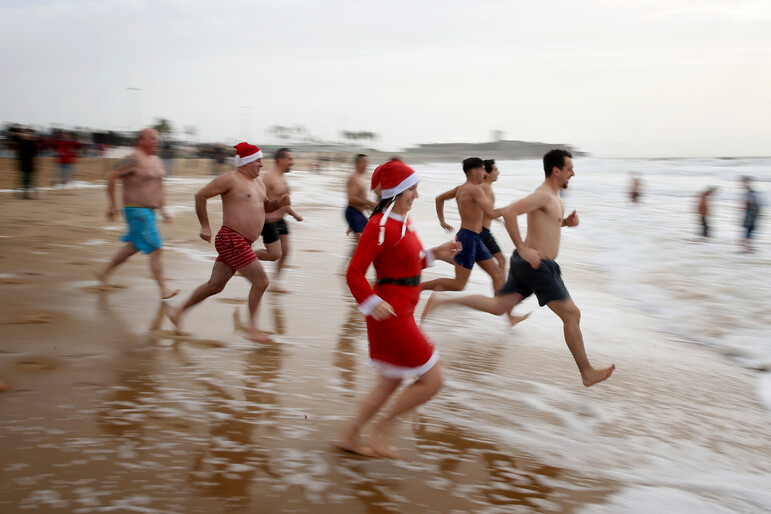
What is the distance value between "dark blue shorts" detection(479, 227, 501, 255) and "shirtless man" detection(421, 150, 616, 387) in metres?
2.08

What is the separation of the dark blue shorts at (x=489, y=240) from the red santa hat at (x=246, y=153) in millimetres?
2774

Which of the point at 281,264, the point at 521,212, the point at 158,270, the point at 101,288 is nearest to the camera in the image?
the point at 521,212

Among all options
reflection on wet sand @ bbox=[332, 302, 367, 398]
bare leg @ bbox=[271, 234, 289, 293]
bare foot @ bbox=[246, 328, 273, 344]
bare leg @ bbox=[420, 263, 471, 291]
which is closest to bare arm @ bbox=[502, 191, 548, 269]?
reflection on wet sand @ bbox=[332, 302, 367, 398]

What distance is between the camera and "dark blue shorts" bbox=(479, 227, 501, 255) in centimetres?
745

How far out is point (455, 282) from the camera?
7.03 m

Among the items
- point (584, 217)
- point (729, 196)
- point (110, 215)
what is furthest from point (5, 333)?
point (729, 196)

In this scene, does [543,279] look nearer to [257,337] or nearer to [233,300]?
[257,337]

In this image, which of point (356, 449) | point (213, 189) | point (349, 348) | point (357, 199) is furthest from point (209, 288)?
point (357, 199)

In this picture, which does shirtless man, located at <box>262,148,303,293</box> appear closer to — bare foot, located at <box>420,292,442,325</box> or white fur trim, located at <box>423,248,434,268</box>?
bare foot, located at <box>420,292,442,325</box>

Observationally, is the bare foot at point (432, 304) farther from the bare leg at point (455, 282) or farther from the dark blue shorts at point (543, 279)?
the dark blue shorts at point (543, 279)

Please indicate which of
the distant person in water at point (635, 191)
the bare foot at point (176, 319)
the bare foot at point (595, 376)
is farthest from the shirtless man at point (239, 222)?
the distant person in water at point (635, 191)

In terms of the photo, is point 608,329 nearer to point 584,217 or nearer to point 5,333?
point 5,333

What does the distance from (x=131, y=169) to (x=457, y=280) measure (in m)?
3.56

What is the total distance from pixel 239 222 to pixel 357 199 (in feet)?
11.8
